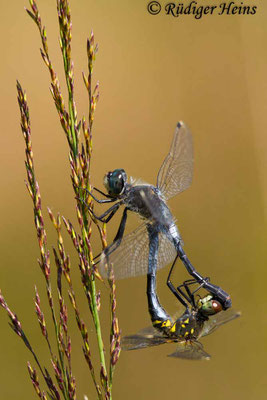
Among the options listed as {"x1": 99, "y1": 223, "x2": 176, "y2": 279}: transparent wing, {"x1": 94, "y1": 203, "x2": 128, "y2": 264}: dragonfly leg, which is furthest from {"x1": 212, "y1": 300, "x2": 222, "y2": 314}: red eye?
{"x1": 94, "y1": 203, "x2": 128, "y2": 264}: dragonfly leg

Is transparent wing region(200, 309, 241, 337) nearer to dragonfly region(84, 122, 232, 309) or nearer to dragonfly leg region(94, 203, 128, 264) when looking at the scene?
dragonfly region(84, 122, 232, 309)

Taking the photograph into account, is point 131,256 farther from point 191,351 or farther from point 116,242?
point 191,351

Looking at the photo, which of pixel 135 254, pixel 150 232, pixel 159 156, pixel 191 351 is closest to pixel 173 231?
pixel 150 232

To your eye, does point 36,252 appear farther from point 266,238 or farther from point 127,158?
point 266,238

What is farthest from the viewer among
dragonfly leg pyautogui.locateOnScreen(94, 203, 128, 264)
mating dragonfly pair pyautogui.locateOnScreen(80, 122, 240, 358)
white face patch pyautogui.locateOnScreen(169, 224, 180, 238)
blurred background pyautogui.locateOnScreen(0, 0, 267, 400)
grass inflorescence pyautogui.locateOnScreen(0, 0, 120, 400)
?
blurred background pyautogui.locateOnScreen(0, 0, 267, 400)

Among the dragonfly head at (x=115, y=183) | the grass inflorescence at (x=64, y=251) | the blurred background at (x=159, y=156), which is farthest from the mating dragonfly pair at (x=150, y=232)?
the blurred background at (x=159, y=156)

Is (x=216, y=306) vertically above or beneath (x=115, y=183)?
beneath
